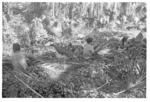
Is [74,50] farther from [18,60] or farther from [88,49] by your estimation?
[18,60]

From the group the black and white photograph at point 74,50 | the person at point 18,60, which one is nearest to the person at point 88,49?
the black and white photograph at point 74,50

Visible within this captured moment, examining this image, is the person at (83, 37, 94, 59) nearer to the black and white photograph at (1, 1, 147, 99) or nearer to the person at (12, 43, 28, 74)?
the black and white photograph at (1, 1, 147, 99)

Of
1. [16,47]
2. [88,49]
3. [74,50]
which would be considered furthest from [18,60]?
[88,49]

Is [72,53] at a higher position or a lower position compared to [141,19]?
lower

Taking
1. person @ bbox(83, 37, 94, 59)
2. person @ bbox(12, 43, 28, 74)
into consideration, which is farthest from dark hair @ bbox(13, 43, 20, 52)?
person @ bbox(83, 37, 94, 59)

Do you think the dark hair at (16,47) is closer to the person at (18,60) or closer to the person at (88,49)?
the person at (18,60)

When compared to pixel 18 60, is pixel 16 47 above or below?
above

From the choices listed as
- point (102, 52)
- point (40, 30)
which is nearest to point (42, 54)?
point (40, 30)

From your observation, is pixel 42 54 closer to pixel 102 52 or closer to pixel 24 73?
pixel 24 73
